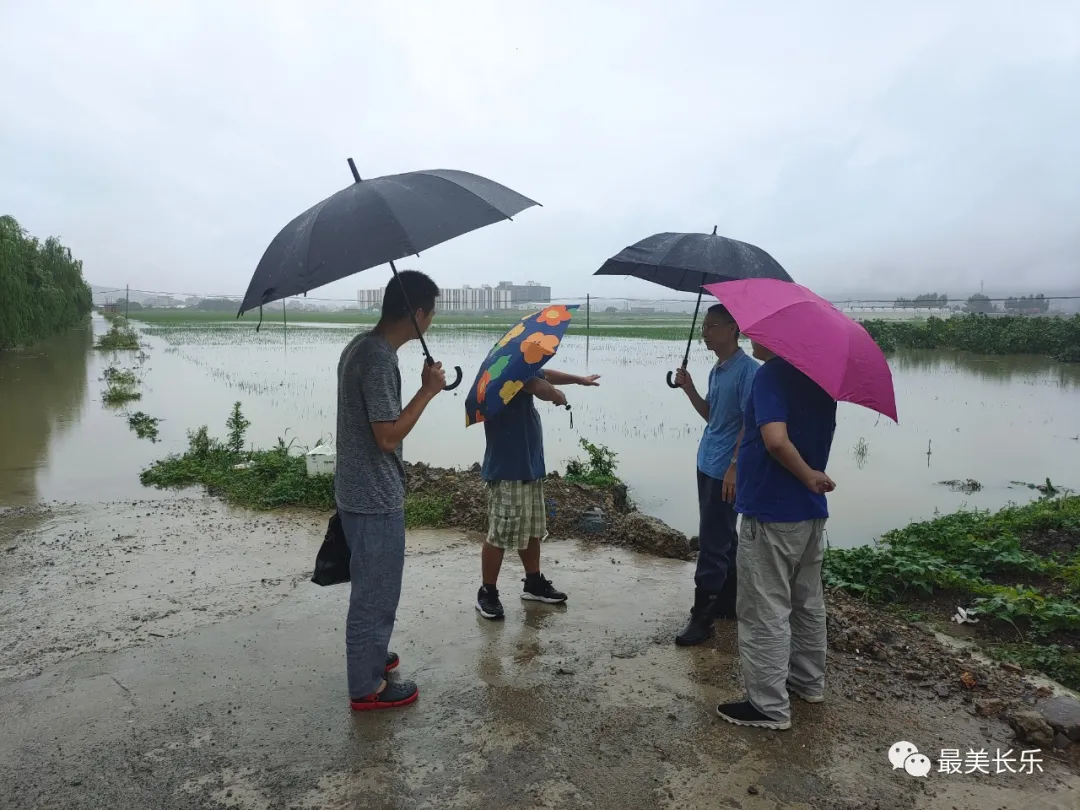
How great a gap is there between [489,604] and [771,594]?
1.67m

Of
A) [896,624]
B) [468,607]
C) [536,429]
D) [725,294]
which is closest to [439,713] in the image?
[468,607]

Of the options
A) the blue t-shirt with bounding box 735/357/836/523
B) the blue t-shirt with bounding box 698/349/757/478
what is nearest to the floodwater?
the blue t-shirt with bounding box 698/349/757/478

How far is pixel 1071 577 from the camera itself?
433cm

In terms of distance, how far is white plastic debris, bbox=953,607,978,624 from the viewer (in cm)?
400

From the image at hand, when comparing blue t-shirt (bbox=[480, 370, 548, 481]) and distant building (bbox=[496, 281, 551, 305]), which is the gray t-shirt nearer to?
blue t-shirt (bbox=[480, 370, 548, 481])

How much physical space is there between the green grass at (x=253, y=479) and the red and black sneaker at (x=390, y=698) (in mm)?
2851

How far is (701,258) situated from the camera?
11.9 feet

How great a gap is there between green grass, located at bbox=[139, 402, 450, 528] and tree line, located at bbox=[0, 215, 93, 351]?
1414cm

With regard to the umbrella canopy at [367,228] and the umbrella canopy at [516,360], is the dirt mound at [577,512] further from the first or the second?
the umbrella canopy at [367,228]

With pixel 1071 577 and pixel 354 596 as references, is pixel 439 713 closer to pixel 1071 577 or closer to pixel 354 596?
pixel 354 596

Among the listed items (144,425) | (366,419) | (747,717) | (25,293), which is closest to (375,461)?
(366,419)

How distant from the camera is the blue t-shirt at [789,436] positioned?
279cm

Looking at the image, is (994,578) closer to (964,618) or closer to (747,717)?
(964,618)

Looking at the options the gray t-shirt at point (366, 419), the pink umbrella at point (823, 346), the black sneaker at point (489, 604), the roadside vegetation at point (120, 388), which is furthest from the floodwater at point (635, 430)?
the gray t-shirt at point (366, 419)
